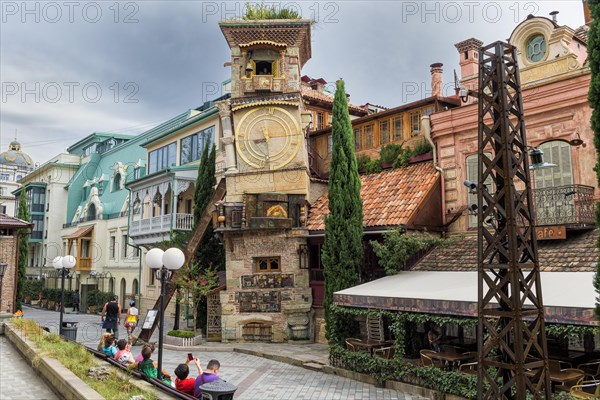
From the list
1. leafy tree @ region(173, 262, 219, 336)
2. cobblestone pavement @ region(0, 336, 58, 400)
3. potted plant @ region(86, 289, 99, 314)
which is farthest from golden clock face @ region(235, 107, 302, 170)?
potted plant @ region(86, 289, 99, 314)

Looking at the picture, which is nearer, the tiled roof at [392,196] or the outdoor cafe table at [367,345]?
the outdoor cafe table at [367,345]

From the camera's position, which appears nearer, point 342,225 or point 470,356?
point 470,356

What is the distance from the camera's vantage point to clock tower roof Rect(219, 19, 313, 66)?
20641 millimetres

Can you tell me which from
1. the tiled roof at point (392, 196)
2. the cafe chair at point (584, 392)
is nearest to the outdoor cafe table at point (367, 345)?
the tiled roof at point (392, 196)

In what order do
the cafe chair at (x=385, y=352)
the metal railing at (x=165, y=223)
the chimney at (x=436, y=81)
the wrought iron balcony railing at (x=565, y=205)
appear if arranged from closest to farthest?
the wrought iron balcony railing at (x=565, y=205), the cafe chair at (x=385, y=352), the chimney at (x=436, y=81), the metal railing at (x=165, y=223)

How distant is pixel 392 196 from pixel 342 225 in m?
2.50

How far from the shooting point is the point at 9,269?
23.0m

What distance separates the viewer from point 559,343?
13.6 metres

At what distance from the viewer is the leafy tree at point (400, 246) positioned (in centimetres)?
1556

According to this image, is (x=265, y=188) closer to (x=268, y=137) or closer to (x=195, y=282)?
(x=268, y=137)

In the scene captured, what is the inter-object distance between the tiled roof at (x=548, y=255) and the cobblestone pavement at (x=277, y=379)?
168 inches

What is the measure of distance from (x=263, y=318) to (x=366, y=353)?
20.2 feet

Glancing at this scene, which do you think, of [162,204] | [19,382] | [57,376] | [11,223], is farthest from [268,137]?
[57,376]

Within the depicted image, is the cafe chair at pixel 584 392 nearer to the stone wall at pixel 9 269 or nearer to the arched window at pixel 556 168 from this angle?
the arched window at pixel 556 168
